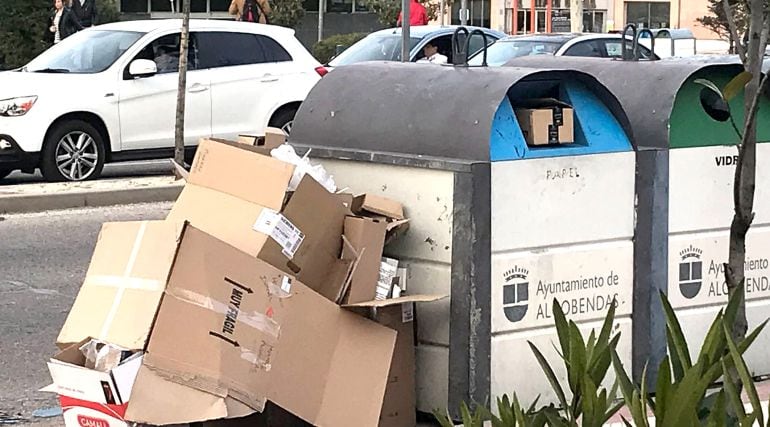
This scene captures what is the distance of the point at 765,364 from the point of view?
6.13 m

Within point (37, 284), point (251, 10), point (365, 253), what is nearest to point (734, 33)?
point (365, 253)

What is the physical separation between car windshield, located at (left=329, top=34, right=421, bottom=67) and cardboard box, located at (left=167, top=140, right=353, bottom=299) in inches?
424

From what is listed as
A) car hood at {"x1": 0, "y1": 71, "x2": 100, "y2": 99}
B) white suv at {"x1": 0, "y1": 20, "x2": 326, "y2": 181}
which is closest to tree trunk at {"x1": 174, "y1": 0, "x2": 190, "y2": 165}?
white suv at {"x1": 0, "y1": 20, "x2": 326, "y2": 181}

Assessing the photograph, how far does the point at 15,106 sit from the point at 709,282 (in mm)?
8606

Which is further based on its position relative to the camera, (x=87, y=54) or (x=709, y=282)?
(x=87, y=54)

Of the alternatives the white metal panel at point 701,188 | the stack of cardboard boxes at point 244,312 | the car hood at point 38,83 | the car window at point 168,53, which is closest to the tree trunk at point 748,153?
the stack of cardboard boxes at point 244,312

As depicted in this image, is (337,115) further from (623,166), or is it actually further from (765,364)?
(765,364)

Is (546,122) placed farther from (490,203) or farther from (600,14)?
(600,14)

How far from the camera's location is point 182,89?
1297 centimetres

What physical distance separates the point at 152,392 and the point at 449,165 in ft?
4.74

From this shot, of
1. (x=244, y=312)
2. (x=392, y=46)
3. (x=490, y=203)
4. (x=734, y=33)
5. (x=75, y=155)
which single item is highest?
(x=734, y=33)

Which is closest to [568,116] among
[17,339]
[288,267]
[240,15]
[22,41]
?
[288,267]

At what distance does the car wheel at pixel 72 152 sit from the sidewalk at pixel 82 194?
429 millimetres

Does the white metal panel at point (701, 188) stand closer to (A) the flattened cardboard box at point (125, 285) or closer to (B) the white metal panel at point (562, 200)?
(B) the white metal panel at point (562, 200)
